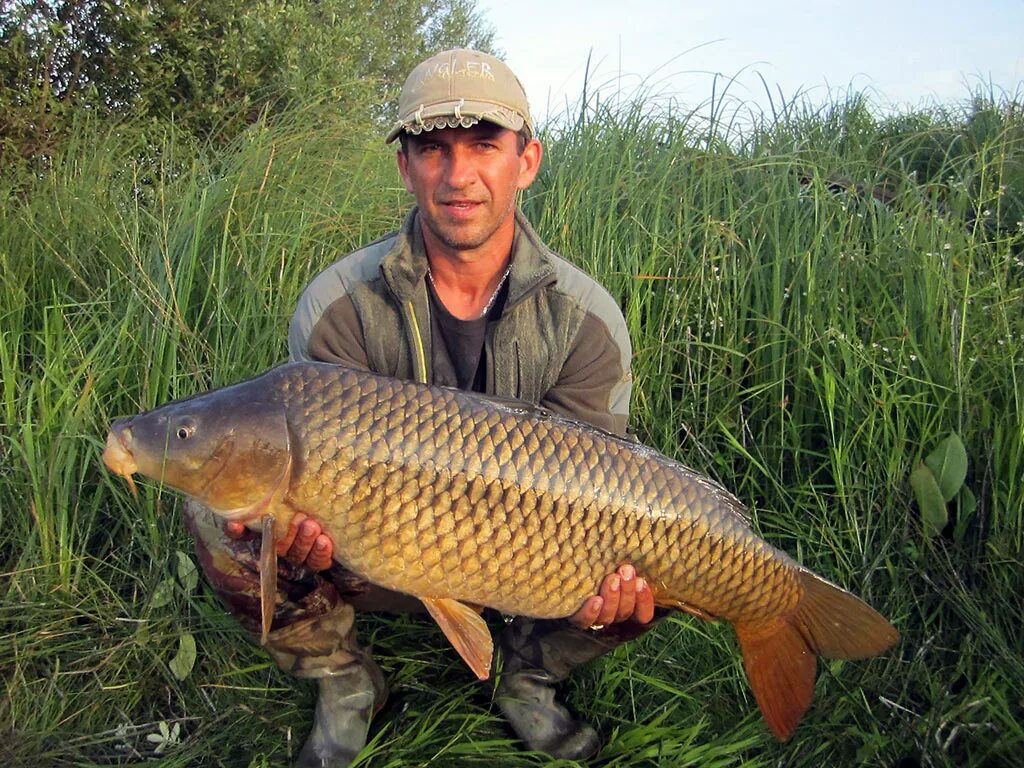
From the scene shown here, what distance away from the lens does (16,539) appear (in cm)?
230

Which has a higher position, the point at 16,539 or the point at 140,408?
the point at 140,408

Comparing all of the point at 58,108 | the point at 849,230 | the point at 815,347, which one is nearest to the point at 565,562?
the point at 815,347

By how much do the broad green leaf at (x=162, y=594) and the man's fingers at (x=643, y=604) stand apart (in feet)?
3.71

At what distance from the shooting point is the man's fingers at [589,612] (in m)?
1.73

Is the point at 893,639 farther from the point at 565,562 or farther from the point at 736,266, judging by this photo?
the point at 736,266

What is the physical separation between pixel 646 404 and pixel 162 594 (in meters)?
1.38

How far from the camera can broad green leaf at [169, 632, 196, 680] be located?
6.77 ft

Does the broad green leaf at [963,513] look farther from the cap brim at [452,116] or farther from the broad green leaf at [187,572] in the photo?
the broad green leaf at [187,572]

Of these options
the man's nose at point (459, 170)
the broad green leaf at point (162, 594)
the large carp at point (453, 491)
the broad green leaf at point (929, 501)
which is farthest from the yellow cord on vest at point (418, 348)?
the broad green leaf at point (929, 501)

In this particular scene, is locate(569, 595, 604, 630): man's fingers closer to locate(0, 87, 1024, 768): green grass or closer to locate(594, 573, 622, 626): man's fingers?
locate(594, 573, 622, 626): man's fingers

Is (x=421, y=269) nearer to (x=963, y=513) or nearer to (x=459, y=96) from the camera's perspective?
(x=459, y=96)

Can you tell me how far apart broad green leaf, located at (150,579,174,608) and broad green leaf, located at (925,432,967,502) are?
74.7 inches

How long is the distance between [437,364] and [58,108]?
340 cm

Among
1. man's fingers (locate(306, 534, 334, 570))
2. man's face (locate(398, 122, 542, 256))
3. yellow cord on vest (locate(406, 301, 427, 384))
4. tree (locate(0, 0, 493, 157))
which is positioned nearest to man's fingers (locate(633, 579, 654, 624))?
man's fingers (locate(306, 534, 334, 570))
